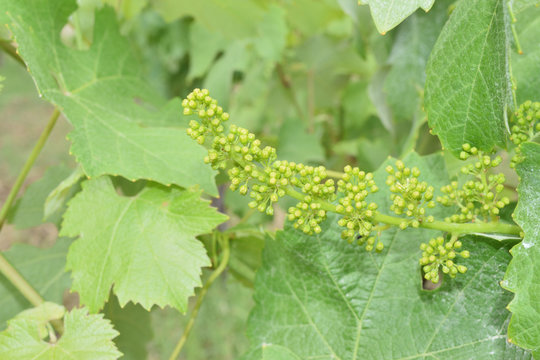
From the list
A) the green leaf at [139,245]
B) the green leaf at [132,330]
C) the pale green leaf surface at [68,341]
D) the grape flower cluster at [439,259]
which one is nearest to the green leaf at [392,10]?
the grape flower cluster at [439,259]

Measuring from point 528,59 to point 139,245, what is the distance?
84cm

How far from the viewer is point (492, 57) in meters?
0.80

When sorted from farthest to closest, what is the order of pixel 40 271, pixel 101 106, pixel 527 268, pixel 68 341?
pixel 40 271 < pixel 101 106 < pixel 68 341 < pixel 527 268

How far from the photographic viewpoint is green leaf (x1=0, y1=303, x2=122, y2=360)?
36.4 inches

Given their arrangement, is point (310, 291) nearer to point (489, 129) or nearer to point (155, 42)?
point (489, 129)

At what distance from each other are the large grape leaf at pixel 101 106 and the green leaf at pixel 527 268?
57 cm

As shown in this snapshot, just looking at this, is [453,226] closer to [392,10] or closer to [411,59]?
→ [392,10]

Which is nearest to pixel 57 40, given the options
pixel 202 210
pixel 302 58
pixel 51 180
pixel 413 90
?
pixel 51 180

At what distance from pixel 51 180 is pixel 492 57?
3.80ft

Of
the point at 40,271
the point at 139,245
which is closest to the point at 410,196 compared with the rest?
the point at 139,245

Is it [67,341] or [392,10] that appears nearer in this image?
[392,10]

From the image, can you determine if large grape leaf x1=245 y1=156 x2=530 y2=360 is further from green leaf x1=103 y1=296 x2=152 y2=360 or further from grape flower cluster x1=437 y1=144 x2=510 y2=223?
green leaf x1=103 y1=296 x2=152 y2=360

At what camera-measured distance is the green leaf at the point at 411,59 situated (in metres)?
1.33

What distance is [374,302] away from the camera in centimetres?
96
